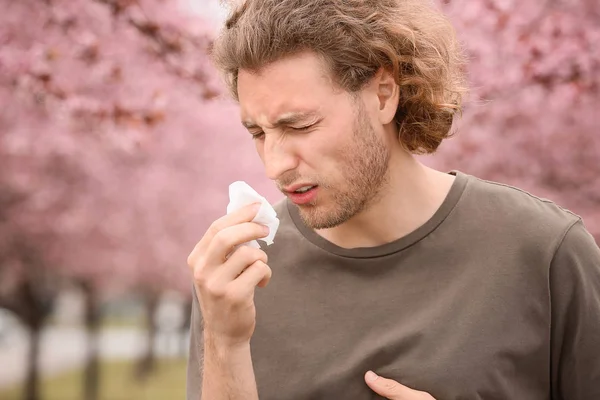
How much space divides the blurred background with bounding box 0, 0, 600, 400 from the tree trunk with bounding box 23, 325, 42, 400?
0.12 ft

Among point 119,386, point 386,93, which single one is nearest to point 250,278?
point 386,93

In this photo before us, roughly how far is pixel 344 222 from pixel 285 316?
1.28ft

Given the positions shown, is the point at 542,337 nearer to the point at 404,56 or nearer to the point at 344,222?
the point at 344,222

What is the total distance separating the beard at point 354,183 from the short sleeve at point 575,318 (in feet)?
2.01

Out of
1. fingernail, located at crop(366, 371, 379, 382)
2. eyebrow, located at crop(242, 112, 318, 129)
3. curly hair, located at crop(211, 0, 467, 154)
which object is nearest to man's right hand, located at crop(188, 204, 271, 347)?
eyebrow, located at crop(242, 112, 318, 129)

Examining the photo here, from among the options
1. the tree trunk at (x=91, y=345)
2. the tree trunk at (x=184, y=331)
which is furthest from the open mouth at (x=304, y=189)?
the tree trunk at (x=184, y=331)

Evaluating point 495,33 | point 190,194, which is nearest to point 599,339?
point 495,33

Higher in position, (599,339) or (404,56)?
(404,56)

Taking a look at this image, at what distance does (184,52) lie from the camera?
6688mm

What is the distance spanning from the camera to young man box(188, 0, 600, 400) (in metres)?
2.58

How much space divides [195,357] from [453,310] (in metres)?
0.94

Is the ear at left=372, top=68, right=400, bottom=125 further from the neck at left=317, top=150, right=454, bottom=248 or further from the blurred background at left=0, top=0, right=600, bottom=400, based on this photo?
the blurred background at left=0, top=0, right=600, bottom=400

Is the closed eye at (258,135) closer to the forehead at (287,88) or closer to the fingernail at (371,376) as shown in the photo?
the forehead at (287,88)

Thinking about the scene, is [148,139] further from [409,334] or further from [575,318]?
[575,318]
